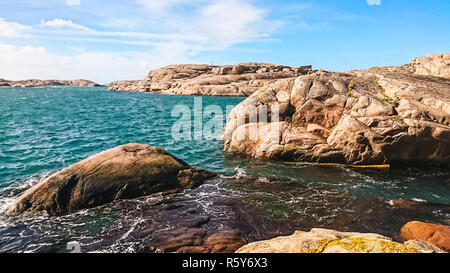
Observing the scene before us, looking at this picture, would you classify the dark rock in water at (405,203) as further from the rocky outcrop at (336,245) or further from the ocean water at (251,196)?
the rocky outcrop at (336,245)

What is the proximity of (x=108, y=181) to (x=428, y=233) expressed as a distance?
13.1 m

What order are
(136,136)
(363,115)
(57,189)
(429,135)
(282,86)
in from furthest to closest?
(136,136)
(282,86)
(363,115)
(429,135)
(57,189)

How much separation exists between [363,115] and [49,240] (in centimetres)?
1846

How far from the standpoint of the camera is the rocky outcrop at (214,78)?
93644 millimetres

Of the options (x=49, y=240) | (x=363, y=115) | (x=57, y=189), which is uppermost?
(x=363, y=115)

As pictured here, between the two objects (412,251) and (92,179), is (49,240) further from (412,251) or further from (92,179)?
(412,251)

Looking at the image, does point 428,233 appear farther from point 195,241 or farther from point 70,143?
point 70,143

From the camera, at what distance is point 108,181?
12.8m

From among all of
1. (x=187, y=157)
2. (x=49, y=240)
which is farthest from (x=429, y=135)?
(x=49, y=240)

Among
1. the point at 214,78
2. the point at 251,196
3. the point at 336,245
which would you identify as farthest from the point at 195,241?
the point at 214,78

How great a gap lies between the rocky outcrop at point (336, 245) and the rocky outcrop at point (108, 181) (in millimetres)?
8262

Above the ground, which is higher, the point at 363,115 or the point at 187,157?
the point at 363,115

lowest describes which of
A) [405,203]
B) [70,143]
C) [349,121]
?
[405,203]

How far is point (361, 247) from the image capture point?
5.42 metres
